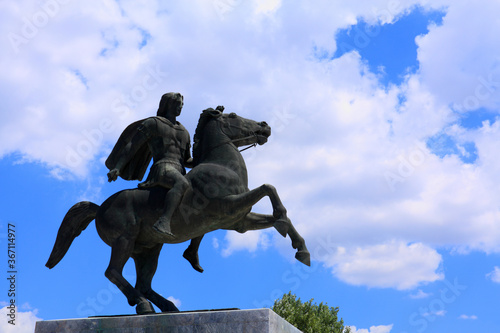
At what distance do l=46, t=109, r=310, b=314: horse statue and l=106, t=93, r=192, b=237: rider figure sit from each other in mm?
178

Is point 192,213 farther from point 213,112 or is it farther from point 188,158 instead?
point 213,112

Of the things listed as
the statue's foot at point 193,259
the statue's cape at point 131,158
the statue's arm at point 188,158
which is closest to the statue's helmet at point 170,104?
the statue's cape at point 131,158

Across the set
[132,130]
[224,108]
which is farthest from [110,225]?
[224,108]

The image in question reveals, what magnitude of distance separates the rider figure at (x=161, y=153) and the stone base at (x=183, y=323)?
128 centimetres

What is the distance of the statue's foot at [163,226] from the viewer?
7.98m

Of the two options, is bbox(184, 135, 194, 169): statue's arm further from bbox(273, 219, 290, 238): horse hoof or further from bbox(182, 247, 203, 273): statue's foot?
bbox(273, 219, 290, 238): horse hoof

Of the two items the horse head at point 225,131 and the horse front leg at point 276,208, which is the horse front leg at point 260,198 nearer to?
the horse front leg at point 276,208

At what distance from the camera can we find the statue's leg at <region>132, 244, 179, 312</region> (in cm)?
870

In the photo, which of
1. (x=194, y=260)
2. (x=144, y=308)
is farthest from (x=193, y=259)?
(x=144, y=308)

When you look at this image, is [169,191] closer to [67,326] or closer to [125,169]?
[125,169]

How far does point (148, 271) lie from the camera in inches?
351

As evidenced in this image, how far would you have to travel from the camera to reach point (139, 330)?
7395mm

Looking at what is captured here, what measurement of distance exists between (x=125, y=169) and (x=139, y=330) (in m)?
2.98

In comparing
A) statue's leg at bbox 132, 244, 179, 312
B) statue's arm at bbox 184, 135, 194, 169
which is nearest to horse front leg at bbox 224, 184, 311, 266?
statue's arm at bbox 184, 135, 194, 169
